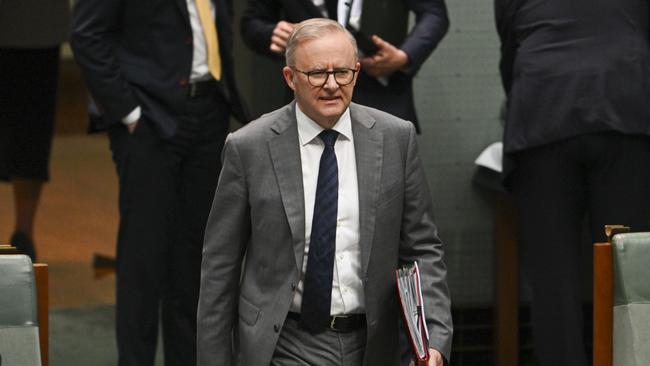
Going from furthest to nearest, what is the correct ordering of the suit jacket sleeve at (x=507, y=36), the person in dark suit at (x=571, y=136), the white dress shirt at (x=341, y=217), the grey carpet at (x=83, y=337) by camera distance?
1. the grey carpet at (x=83, y=337)
2. the suit jacket sleeve at (x=507, y=36)
3. the person in dark suit at (x=571, y=136)
4. the white dress shirt at (x=341, y=217)

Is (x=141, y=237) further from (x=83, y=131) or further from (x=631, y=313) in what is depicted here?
(x=83, y=131)

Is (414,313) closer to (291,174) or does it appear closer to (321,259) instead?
(321,259)

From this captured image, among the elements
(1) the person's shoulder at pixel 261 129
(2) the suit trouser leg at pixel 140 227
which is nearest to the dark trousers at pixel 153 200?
(2) the suit trouser leg at pixel 140 227

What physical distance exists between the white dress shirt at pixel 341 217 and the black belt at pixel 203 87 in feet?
5.24

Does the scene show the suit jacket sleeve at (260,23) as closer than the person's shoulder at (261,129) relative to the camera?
No

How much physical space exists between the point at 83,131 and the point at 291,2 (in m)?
8.22

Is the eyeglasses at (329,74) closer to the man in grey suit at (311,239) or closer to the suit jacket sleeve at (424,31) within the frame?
the man in grey suit at (311,239)

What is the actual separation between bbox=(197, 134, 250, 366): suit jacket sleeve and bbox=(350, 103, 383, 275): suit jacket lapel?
0.32m

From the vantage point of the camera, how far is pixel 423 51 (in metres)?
5.64

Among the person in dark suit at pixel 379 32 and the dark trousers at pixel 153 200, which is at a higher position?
the person in dark suit at pixel 379 32

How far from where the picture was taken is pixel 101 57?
5.45 m

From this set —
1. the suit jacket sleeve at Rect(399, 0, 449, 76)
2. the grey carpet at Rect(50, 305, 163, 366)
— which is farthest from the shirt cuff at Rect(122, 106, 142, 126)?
the grey carpet at Rect(50, 305, 163, 366)

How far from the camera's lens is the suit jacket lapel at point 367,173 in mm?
4039

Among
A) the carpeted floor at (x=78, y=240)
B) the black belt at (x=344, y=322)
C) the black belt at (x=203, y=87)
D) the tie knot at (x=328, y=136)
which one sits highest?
the black belt at (x=203, y=87)
